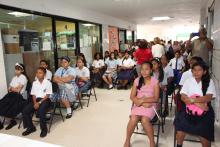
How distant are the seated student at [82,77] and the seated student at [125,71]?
173cm

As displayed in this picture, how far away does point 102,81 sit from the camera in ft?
22.3

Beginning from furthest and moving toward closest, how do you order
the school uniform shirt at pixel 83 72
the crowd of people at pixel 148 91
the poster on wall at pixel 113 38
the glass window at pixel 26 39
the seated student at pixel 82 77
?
the poster on wall at pixel 113 38 < the school uniform shirt at pixel 83 72 < the seated student at pixel 82 77 < the glass window at pixel 26 39 < the crowd of people at pixel 148 91

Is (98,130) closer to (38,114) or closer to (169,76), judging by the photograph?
(38,114)

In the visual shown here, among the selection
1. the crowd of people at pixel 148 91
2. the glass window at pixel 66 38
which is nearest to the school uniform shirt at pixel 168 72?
the crowd of people at pixel 148 91

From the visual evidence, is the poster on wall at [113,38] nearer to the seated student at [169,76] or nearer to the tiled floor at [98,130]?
the tiled floor at [98,130]

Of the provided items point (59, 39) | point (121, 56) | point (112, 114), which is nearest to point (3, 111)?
point (112, 114)

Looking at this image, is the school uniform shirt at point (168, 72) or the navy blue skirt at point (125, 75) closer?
the school uniform shirt at point (168, 72)

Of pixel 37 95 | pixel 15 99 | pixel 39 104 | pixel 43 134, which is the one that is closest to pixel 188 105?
pixel 43 134

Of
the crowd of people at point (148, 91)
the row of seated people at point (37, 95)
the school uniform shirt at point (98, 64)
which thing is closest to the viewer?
the crowd of people at point (148, 91)

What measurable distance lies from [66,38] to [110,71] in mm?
1641

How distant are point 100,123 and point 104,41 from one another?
5287 millimetres

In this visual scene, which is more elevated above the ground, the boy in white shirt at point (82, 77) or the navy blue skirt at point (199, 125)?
the boy in white shirt at point (82, 77)

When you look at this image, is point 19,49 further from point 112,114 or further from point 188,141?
point 188,141

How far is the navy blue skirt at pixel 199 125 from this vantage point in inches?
93.3
